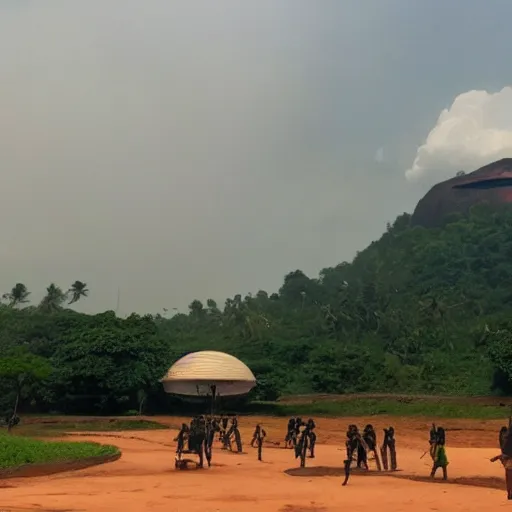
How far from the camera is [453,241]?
9319 centimetres

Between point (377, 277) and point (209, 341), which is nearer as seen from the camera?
point (209, 341)

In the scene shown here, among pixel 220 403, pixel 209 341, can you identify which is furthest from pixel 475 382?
pixel 209 341

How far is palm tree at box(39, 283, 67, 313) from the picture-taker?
7012 centimetres

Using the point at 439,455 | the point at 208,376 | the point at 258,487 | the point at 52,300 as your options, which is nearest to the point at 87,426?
the point at 208,376

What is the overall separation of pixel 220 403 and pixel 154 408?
483cm

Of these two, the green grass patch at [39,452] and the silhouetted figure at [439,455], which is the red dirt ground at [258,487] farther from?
the green grass patch at [39,452]

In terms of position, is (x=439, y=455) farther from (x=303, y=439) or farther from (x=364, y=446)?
(x=303, y=439)

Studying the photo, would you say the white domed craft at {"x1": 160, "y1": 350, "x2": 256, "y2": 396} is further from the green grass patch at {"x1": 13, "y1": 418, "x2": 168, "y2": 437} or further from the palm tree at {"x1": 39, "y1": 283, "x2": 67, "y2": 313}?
the palm tree at {"x1": 39, "y1": 283, "x2": 67, "y2": 313}

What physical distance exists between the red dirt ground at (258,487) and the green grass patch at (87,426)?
1081 centimetres

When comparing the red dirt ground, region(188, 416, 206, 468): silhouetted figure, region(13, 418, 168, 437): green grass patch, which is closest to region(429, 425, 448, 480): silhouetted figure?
the red dirt ground

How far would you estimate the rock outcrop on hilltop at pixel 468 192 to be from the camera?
11494 cm

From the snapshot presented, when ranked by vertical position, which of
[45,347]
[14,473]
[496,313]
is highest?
[496,313]

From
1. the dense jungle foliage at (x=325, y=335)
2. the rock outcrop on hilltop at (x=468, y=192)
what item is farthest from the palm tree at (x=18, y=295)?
the rock outcrop on hilltop at (x=468, y=192)

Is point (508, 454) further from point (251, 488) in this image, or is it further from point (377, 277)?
point (377, 277)
